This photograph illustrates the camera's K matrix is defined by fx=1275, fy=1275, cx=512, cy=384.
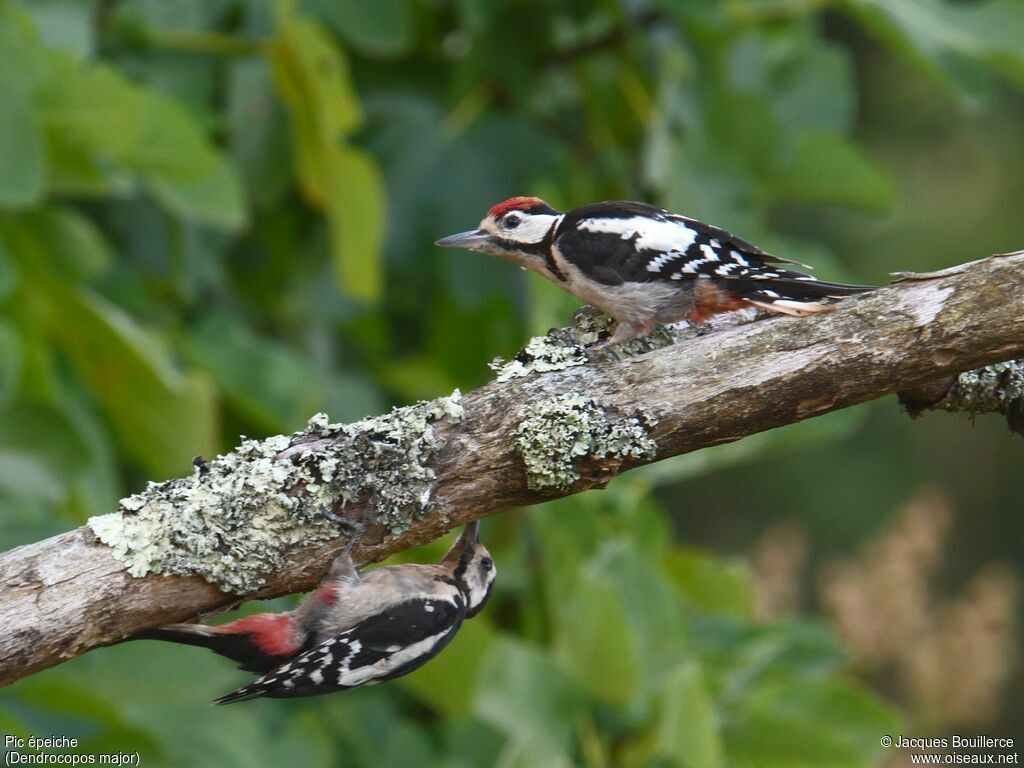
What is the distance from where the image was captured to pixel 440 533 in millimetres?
2264

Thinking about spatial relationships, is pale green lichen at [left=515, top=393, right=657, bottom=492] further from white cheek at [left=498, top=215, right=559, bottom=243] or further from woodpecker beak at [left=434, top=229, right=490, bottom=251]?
woodpecker beak at [left=434, top=229, right=490, bottom=251]

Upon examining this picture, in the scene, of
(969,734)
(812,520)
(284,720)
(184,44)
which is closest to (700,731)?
(284,720)

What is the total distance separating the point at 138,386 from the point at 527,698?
1450mm

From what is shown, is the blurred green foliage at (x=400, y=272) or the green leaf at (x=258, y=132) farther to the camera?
the green leaf at (x=258, y=132)

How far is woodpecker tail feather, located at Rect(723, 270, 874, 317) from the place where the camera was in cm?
233

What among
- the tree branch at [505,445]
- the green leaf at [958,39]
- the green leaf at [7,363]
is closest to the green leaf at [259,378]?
the green leaf at [7,363]

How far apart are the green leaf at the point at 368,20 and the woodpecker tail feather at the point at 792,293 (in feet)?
6.29

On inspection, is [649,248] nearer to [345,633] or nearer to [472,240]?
[472,240]

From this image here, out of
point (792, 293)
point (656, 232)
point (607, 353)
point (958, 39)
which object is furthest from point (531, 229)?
point (958, 39)

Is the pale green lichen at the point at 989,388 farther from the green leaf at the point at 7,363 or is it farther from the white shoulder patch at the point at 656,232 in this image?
the green leaf at the point at 7,363

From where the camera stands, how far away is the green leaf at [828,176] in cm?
441

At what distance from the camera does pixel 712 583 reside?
4.68 m

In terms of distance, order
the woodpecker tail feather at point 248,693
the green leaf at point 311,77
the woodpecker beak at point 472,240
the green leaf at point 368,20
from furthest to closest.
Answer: the green leaf at point 368,20 → the green leaf at point 311,77 → the woodpecker beak at point 472,240 → the woodpecker tail feather at point 248,693

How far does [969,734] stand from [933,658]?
216cm
